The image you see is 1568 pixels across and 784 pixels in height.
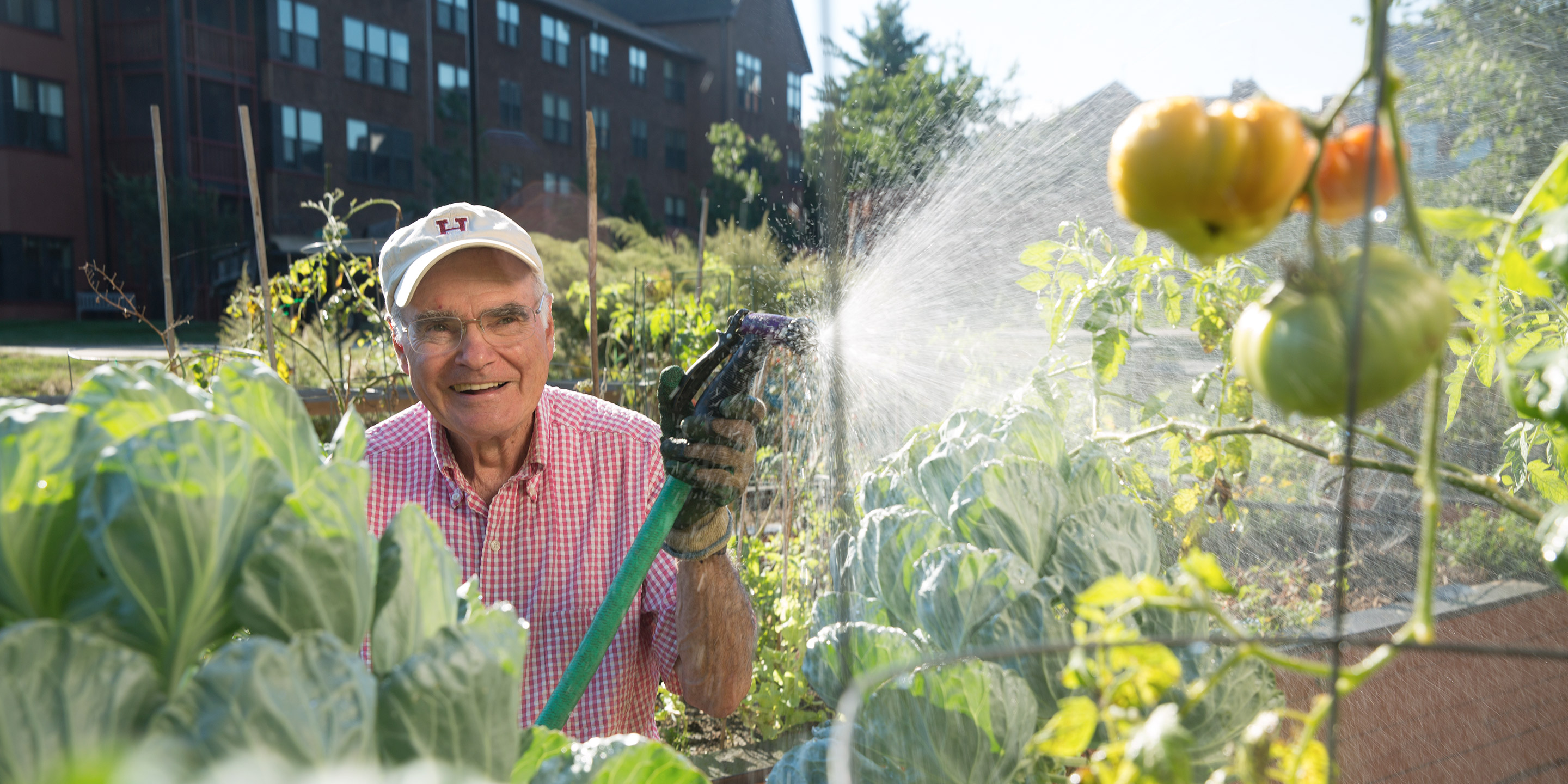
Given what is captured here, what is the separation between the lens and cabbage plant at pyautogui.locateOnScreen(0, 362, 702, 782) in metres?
0.43

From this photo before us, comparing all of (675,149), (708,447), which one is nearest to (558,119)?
(675,149)

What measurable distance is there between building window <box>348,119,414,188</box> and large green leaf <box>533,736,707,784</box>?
956 inches

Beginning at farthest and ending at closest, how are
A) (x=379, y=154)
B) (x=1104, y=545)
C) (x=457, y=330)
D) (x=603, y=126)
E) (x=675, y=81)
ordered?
1. (x=675, y=81)
2. (x=603, y=126)
3. (x=379, y=154)
4. (x=457, y=330)
5. (x=1104, y=545)

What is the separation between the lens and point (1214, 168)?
0.32 m

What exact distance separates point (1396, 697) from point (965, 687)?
819 mm

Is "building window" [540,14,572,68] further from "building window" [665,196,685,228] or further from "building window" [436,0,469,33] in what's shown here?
"building window" [665,196,685,228]

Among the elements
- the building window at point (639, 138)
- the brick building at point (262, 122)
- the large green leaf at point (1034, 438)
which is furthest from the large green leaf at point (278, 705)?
the building window at point (639, 138)

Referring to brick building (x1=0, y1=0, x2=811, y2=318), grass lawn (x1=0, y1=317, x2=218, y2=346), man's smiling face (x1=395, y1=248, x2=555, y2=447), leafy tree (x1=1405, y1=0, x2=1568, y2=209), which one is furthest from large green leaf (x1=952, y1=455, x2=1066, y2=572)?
→ brick building (x1=0, y1=0, x2=811, y2=318)

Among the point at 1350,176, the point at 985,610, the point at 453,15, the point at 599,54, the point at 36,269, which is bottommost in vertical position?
the point at 985,610

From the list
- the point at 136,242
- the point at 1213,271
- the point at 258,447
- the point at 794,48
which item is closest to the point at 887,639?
the point at 258,447

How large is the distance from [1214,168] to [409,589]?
16.8 inches

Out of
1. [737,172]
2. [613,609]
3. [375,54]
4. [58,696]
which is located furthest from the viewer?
[375,54]

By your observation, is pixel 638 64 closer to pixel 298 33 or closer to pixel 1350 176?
pixel 298 33

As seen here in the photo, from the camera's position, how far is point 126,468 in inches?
18.0
